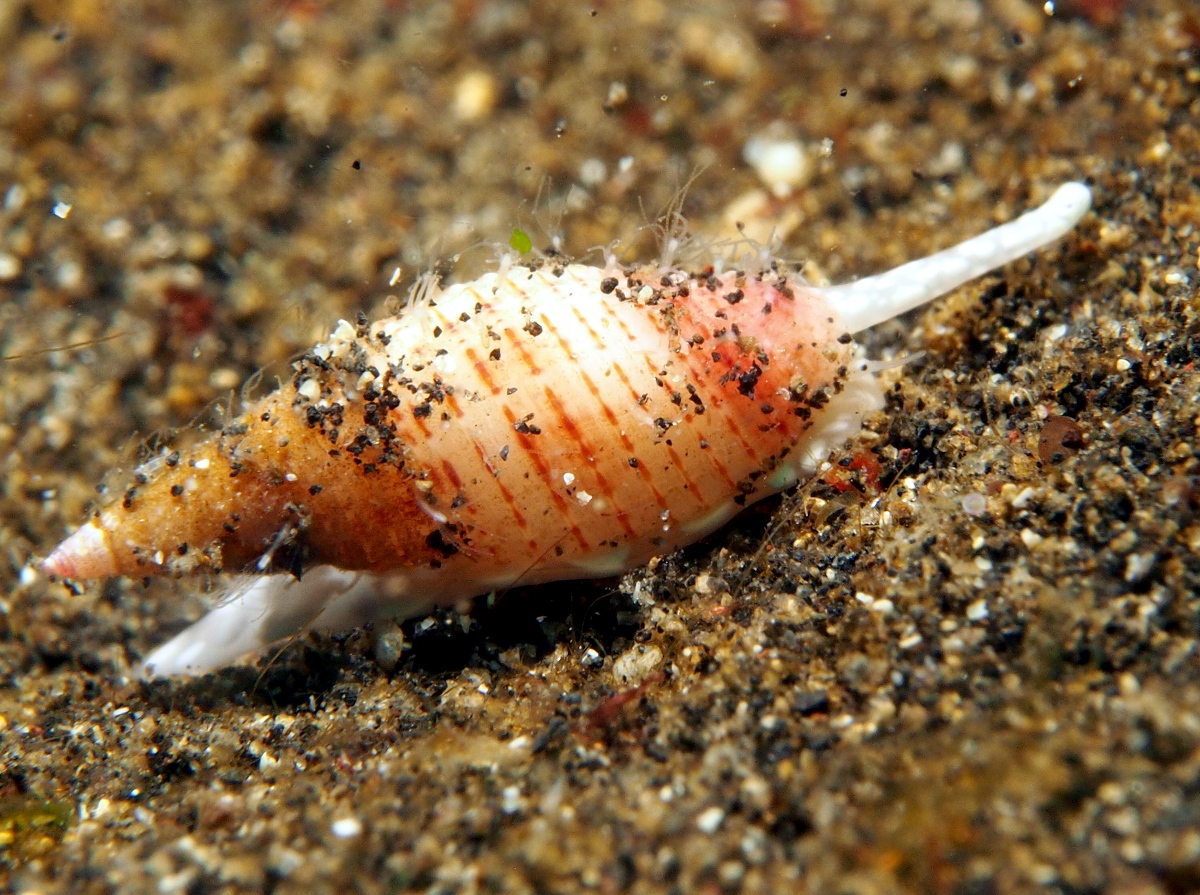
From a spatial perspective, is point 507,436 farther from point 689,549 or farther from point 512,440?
point 689,549

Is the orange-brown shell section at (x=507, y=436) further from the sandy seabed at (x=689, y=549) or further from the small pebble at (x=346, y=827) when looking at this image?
the small pebble at (x=346, y=827)

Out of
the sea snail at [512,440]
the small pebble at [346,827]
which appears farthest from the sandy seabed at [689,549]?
the sea snail at [512,440]

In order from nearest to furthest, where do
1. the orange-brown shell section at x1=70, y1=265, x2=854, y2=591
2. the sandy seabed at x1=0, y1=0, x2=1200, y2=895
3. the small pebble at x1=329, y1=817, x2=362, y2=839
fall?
1. the sandy seabed at x1=0, y1=0, x2=1200, y2=895
2. the small pebble at x1=329, y1=817, x2=362, y2=839
3. the orange-brown shell section at x1=70, y1=265, x2=854, y2=591

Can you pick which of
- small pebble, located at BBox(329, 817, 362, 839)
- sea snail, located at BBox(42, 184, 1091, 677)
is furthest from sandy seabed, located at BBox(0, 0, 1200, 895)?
sea snail, located at BBox(42, 184, 1091, 677)

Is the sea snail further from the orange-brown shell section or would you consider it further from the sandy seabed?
the sandy seabed

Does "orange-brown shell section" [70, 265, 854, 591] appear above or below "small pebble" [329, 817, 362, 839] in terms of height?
above
